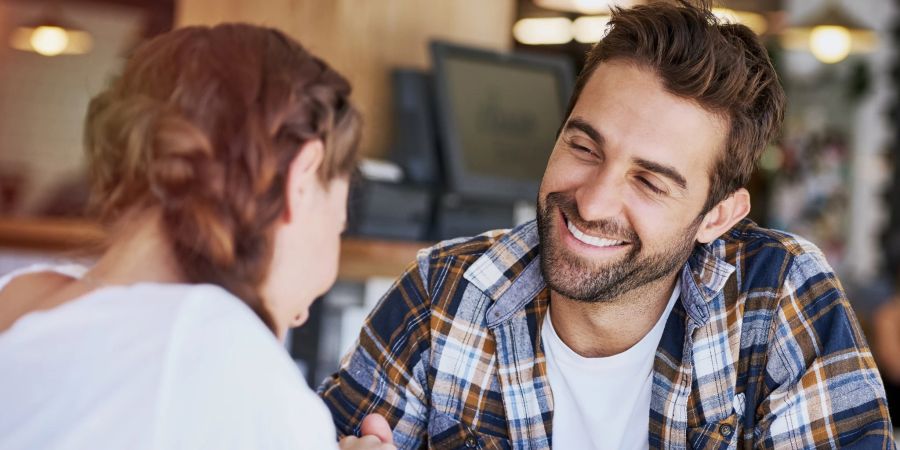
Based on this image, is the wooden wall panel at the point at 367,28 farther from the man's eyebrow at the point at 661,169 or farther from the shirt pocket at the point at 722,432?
the shirt pocket at the point at 722,432

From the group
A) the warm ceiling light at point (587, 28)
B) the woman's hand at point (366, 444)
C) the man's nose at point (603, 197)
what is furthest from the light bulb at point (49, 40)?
the woman's hand at point (366, 444)

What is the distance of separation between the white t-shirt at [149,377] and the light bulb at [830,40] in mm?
6889

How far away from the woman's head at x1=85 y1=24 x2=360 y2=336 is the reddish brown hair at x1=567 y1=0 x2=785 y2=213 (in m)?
0.82

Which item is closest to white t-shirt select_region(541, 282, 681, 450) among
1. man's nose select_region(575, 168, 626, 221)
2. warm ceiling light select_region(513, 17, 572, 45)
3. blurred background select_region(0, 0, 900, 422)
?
man's nose select_region(575, 168, 626, 221)

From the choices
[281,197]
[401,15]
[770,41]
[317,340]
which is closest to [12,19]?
[401,15]

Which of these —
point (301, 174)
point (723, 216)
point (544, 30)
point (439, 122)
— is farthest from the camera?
point (544, 30)

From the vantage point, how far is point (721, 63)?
5.62 feet

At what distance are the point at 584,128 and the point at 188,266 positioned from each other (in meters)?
0.91

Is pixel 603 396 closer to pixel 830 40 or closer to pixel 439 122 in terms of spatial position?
pixel 439 122

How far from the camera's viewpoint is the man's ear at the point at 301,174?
3.27ft

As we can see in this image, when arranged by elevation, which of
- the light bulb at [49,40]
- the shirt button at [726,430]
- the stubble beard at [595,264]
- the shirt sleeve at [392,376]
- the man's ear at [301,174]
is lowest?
the light bulb at [49,40]

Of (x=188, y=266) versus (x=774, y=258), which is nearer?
(x=188, y=266)

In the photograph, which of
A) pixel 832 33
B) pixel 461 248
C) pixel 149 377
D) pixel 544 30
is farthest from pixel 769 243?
pixel 544 30

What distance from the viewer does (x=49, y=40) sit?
6.69 m
